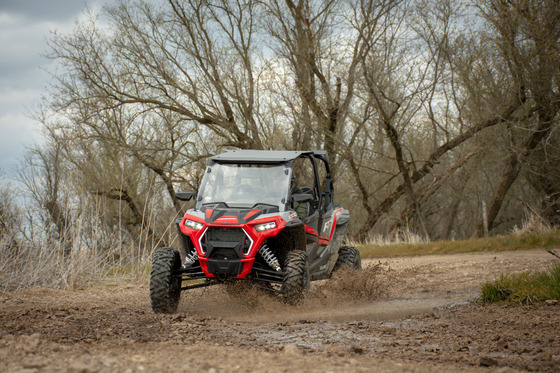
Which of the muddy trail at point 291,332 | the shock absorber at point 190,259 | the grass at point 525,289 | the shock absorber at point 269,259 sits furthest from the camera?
the shock absorber at point 190,259

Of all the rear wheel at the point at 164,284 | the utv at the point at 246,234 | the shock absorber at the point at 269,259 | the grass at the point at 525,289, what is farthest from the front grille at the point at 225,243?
the grass at the point at 525,289

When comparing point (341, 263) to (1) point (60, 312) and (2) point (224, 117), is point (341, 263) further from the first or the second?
(2) point (224, 117)

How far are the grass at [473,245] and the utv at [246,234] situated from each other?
8.34m

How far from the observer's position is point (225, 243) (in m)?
7.25

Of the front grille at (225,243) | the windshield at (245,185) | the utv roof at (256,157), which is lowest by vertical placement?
the front grille at (225,243)

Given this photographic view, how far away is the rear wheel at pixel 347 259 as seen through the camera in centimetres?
1012

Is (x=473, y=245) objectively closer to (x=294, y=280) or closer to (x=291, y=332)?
(x=294, y=280)

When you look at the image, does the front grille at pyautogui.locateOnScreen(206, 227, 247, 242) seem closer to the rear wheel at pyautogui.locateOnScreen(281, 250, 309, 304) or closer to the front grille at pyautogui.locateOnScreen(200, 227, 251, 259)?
the front grille at pyautogui.locateOnScreen(200, 227, 251, 259)

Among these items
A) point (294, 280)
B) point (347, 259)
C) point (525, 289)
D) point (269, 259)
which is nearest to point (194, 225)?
point (269, 259)

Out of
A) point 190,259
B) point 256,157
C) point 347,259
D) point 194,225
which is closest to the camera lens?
point 194,225

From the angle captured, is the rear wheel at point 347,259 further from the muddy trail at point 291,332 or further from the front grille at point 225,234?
the front grille at point 225,234

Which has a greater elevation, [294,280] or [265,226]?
[265,226]

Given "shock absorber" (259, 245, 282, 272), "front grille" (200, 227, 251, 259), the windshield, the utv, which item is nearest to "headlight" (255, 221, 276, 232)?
the utv

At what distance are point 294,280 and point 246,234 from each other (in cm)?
86
